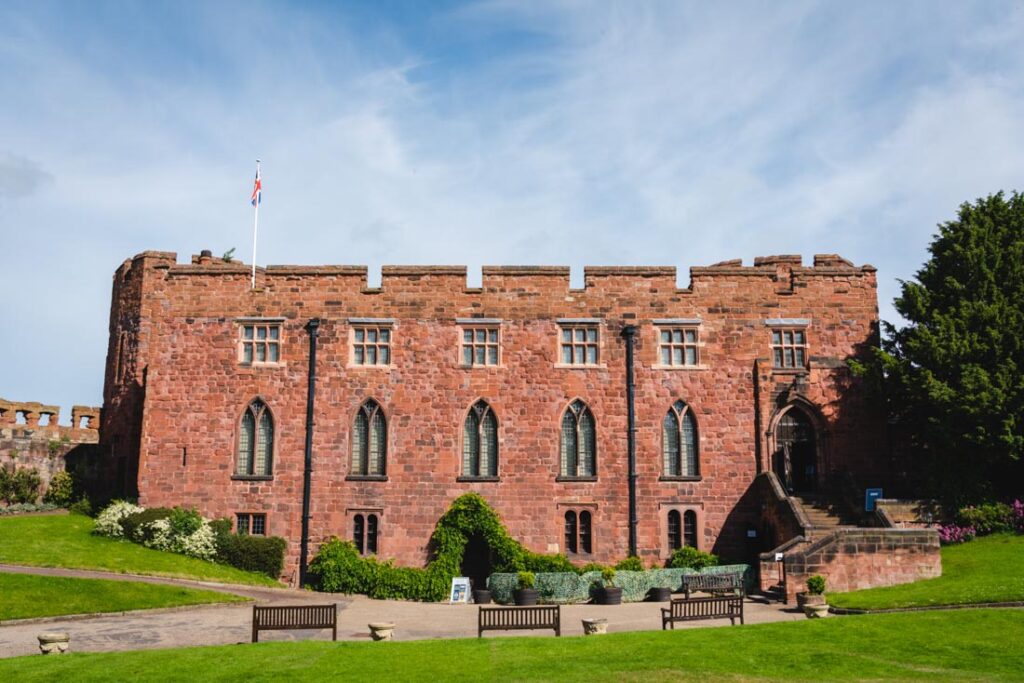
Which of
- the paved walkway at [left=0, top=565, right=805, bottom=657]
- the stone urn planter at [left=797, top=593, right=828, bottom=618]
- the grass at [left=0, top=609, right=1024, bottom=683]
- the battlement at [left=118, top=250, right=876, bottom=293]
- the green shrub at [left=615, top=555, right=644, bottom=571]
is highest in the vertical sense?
the battlement at [left=118, top=250, right=876, bottom=293]

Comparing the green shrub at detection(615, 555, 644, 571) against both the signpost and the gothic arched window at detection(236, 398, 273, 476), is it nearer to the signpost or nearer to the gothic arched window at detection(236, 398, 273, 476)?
the signpost

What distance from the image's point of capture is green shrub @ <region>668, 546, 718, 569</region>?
3203 cm

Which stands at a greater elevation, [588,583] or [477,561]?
[477,561]

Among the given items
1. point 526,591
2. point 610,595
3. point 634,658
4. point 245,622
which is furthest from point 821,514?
point 245,622

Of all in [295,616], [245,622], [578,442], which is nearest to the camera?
[295,616]

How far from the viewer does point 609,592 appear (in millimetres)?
28547

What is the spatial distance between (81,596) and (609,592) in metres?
14.8

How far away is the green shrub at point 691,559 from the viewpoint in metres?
32.0

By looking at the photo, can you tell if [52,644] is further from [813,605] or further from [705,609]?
[813,605]

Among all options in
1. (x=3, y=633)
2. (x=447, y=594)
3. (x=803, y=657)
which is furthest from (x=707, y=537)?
(x=3, y=633)

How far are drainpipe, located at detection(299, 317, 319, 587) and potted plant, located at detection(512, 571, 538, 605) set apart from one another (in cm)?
799

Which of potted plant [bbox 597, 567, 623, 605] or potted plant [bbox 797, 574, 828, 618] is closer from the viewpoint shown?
potted plant [bbox 797, 574, 828, 618]

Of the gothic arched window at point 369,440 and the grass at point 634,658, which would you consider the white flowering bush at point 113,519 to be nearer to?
the gothic arched window at point 369,440

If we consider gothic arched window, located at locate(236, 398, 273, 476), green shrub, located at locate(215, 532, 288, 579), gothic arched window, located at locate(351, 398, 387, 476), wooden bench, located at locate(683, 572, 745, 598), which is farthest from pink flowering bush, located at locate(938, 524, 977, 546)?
gothic arched window, located at locate(236, 398, 273, 476)
